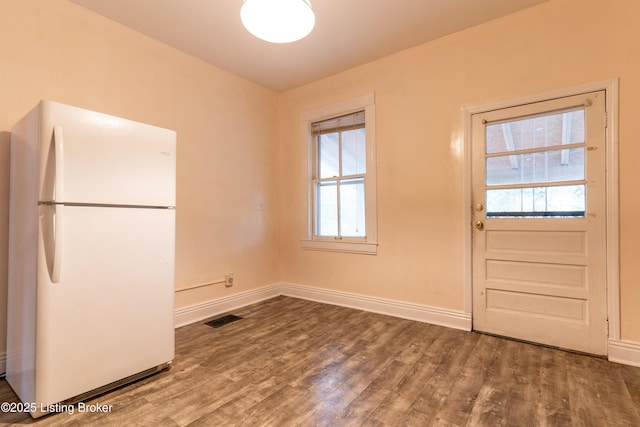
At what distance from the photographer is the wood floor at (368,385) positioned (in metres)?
1.54

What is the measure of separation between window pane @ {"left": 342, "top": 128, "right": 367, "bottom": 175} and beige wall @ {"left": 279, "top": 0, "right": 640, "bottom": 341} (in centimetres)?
26

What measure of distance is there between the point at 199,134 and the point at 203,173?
398 mm

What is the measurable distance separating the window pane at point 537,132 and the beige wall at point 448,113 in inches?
8.8

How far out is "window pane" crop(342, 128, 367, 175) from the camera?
11.3 ft

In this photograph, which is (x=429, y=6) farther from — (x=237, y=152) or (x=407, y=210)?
(x=237, y=152)

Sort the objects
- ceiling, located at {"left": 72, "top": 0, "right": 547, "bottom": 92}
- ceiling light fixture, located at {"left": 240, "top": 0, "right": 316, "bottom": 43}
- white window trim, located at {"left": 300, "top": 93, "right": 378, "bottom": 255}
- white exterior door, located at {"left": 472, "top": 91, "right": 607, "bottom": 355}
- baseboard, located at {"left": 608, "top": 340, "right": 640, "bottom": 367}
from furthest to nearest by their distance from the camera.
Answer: white window trim, located at {"left": 300, "top": 93, "right": 378, "bottom": 255} < ceiling, located at {"left": 72, "top": 0, "right": 547, "bottom": 92} < white exterior door, located at {"left": 472, "top": 91, "right": 607, "bottom": 355} < baseboard, located at {"left": 608, "top": 340, "right": 640, "bottom": 367} < ceiling light fixture, located at {"left": 240, "top": 0, "right": 316, "bottom": 43}

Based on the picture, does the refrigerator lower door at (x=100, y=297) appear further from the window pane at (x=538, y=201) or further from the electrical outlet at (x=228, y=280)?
the window pane at (x=538, y=201)

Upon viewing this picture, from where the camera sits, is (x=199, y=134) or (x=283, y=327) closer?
(x=283, y=327)

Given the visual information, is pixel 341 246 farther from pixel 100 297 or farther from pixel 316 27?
pixel 100 297

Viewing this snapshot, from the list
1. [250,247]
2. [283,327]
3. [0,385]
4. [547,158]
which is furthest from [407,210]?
[0,385]

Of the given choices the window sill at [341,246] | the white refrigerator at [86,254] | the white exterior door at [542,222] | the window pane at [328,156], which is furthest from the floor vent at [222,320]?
the white exterior door at [542,222]

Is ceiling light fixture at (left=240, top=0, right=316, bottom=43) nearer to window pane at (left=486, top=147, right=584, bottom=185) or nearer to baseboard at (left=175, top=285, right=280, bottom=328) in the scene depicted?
window pane at (left=486, top=147, right=584, bottom=185)

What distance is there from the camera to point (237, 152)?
137 inches

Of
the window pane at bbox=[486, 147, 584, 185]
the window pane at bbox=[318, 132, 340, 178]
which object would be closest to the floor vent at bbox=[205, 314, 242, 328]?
the window pane at bbox=[318, 132, 340, 178]
